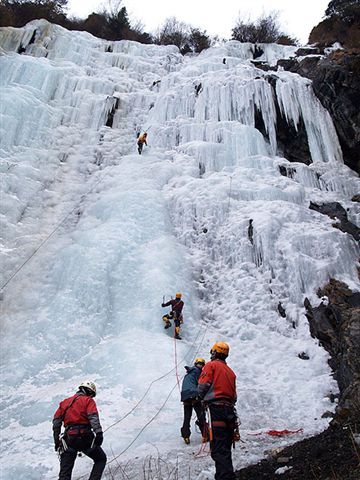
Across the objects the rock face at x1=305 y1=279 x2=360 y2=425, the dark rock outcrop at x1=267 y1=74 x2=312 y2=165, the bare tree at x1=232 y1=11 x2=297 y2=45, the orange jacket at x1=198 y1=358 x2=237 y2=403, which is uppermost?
the bare tree at x1=232 y1=11 x2=297 y2=45

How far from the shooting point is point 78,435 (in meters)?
4.31

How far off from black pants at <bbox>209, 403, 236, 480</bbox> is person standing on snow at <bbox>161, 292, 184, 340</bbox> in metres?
4.89

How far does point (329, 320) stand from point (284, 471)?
548cm

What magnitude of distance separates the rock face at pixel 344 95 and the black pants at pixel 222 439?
12891mm

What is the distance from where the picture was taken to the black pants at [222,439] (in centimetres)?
384

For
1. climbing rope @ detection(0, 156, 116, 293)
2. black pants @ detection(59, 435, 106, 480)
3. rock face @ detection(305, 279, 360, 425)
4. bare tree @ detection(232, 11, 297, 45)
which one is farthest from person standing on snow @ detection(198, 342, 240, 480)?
bare tree @ detection(232, 11, 297, 45)

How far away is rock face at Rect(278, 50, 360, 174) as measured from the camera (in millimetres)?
14930

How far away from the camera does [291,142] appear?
15.9 m

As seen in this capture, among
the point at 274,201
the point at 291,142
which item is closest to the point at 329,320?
the point at 274,201

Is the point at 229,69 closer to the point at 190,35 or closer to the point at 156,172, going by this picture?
the point at 156,172

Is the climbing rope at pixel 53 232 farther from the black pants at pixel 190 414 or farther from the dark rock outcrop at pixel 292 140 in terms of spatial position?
the dark rock outcrop at pixel 292 140

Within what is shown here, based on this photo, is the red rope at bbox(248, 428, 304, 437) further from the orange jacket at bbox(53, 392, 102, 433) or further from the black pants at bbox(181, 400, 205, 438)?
the orange jacket at bbox(53, 392, 102, 433)

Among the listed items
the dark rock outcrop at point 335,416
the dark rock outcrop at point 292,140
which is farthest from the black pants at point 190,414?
the dark rock outcrop at point 292,140

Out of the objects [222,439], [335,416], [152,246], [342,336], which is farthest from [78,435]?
[152,246]
